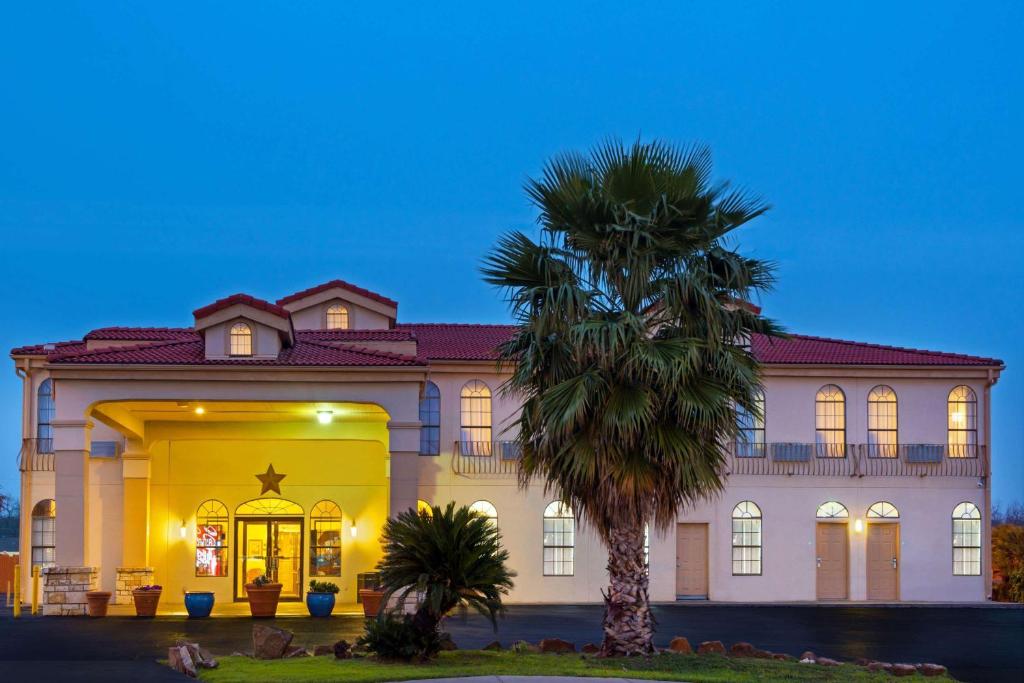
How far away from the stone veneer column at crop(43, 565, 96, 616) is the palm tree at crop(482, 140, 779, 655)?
1288 cm

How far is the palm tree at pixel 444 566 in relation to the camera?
1950cm

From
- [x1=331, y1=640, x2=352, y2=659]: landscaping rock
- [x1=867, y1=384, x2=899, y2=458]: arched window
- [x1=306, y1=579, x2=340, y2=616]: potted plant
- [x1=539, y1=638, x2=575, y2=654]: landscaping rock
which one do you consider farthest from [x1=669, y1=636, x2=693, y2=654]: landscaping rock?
[x1=867, y1=384, x2=899, y2=458]: arched window

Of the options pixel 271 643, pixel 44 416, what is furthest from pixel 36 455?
pixel 271 643

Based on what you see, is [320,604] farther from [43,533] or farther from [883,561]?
[883,561]

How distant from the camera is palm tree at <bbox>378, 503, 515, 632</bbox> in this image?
19500 mm

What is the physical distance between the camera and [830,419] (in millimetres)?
37812

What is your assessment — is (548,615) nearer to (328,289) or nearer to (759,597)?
(759,597)

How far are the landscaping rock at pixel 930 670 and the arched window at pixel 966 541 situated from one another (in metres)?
18.4

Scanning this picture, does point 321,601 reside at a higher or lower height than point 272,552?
lower

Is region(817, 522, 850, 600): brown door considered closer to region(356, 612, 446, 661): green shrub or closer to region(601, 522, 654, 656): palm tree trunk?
region(601, 522, 654, 656): palm tree trunk

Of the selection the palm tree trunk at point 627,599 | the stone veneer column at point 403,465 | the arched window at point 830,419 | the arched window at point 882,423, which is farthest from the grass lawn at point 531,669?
the arched window at point 882,423

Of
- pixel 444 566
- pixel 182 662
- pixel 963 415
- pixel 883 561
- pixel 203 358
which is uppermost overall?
pixel 203 358

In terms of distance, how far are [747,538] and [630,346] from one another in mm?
18406

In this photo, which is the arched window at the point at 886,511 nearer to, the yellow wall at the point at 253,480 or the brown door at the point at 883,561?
the brown door at the point at 883,561
